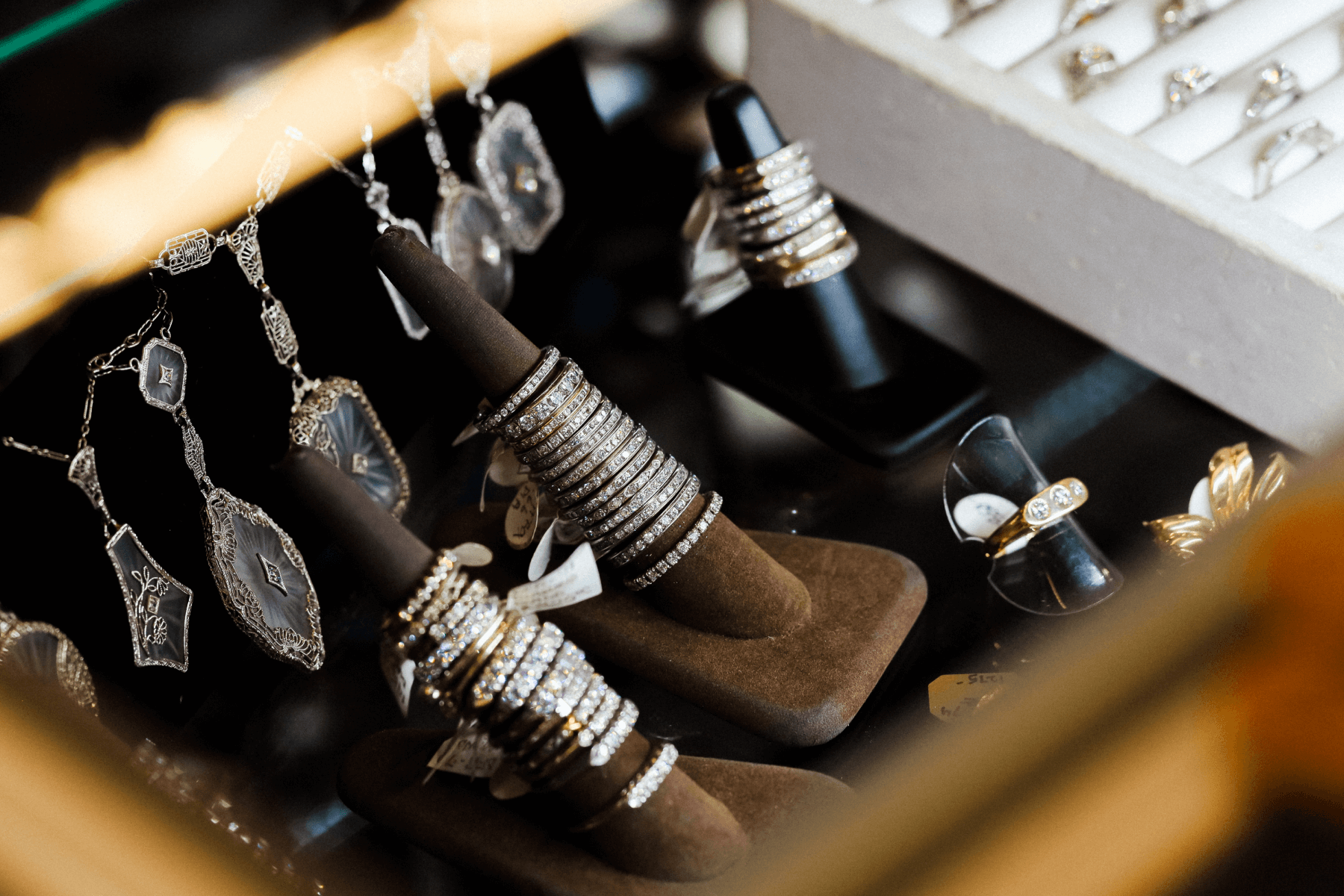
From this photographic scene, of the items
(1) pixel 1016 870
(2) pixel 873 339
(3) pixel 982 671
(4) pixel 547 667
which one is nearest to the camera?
(1) pixel 1016 870

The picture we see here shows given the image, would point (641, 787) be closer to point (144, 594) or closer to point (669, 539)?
point (669, 539)

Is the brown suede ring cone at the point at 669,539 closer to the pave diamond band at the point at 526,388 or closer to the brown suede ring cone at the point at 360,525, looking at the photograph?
the pave diamond band at the point at 526,388

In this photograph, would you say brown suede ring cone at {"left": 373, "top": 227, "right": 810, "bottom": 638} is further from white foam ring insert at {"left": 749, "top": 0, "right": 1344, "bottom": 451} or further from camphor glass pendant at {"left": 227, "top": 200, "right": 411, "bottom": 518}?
white foam ring insert at {"left": 749, "top": 0, "right": 1344, "bottom": 451}

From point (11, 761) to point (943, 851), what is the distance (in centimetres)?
15

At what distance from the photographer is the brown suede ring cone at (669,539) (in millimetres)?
472

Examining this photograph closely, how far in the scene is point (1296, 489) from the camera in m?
0.18

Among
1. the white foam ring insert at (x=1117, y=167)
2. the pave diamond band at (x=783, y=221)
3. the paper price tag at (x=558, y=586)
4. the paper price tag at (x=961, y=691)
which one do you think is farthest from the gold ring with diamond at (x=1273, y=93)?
the paper price tag at (x=558, y=586)

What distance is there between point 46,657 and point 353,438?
212 mm

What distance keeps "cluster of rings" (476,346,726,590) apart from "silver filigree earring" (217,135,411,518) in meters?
0.11

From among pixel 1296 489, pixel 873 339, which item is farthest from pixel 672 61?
pixel 1296 489

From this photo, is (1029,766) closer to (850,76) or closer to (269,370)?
(269,370)

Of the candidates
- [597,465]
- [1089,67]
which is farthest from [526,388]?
[1089,67]

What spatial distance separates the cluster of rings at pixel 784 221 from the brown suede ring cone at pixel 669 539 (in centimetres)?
20

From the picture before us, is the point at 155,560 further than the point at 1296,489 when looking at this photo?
Yes
